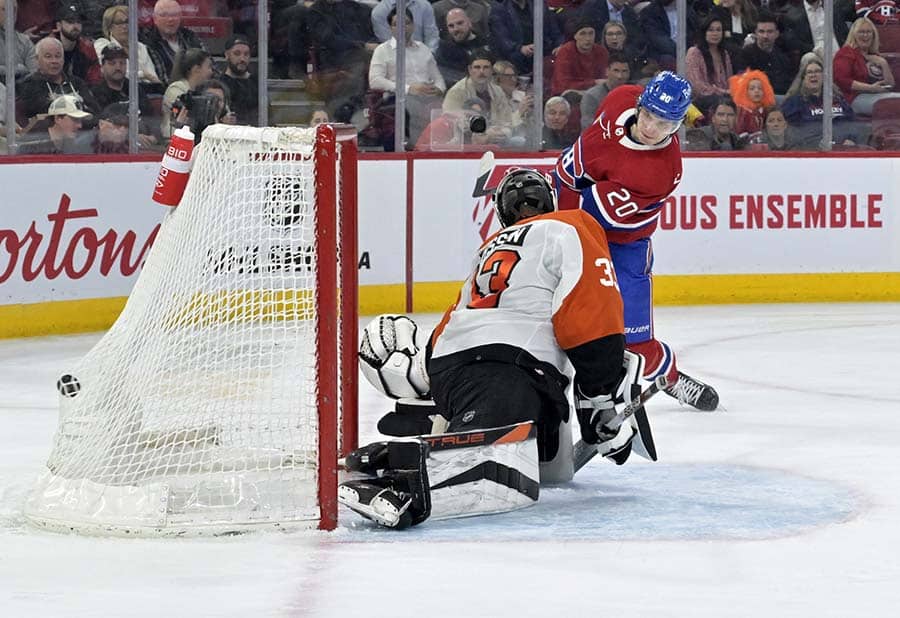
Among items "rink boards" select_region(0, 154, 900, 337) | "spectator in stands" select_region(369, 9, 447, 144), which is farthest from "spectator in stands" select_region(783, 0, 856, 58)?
"spectator in stands" select_region(369, 9, 447, 144)

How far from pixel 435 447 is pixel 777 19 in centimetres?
536

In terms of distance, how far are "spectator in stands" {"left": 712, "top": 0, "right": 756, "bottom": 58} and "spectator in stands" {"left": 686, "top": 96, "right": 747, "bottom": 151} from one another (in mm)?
271

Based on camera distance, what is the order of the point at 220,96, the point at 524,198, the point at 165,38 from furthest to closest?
the point at 220,96 < the point at 165,38 < the point at 524,198

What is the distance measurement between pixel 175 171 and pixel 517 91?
4305 mm

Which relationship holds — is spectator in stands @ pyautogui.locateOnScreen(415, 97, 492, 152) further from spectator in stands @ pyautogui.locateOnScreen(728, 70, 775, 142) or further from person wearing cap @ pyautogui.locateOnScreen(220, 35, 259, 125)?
spectator in stands @ pyautogui.locateOnScreen(728, 70, 775, 142)

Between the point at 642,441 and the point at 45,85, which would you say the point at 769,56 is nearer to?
the point at 45,85

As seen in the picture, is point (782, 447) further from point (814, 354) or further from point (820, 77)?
point (820, 77)

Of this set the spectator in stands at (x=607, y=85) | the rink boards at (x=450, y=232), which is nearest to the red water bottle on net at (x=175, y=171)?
the rink boards at (x=450, y=232)

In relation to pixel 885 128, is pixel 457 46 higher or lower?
higher

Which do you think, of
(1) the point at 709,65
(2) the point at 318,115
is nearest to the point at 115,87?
(2) the point at 318,115

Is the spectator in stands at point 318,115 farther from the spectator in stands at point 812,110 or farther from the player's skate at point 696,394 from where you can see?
the player's skate at point 696,394

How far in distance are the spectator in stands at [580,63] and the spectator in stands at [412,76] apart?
58 cm

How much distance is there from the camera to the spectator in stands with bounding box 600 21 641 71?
783 cm

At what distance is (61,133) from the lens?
21.8 feet
